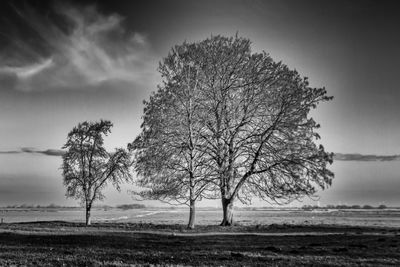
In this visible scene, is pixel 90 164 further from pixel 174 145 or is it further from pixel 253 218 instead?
pixel 253 218

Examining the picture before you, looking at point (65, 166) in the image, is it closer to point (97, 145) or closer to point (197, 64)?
point (97, 145)

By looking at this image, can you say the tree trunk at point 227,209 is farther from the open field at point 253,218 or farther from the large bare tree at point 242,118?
the open field at point 253,218

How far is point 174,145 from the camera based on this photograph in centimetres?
2969

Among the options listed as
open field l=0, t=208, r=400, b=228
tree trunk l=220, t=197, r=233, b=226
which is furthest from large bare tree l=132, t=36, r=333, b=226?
open field l=0, t=208, r=400, b=228

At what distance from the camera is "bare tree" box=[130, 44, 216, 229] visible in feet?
96.6

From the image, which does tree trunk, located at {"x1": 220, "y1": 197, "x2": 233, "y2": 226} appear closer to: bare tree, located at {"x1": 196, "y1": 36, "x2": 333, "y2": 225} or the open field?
bare tree, located at {"x1": 196, "y1": 36, "x2": 333, "y2": 225}

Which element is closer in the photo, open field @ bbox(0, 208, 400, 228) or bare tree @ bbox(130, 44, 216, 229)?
bare tree @ bbox(130, 44, 216, 229)

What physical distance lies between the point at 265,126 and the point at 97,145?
21.0 meters

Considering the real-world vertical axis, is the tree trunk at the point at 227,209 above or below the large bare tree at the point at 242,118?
below

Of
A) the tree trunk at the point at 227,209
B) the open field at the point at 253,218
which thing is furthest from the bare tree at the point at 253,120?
the open field at the point at 253,218

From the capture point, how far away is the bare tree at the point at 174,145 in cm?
2944

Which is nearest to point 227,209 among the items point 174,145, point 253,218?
point 174,145

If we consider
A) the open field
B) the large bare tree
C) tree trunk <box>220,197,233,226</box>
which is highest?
the large bare tree

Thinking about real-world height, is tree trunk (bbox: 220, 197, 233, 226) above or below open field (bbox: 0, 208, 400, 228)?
above
